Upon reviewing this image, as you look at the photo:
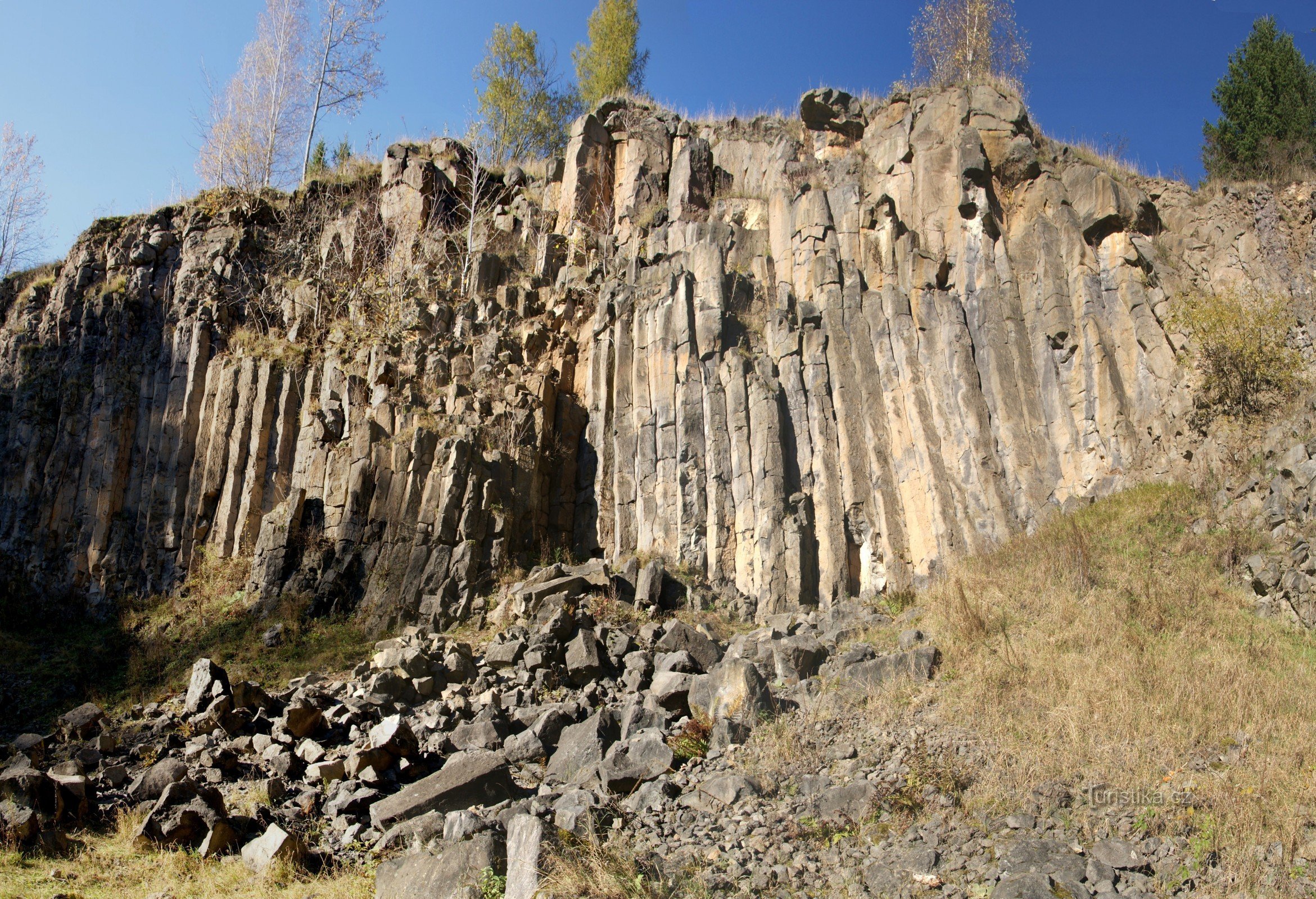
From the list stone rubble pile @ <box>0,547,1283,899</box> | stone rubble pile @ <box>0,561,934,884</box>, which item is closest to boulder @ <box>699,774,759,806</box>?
stone rubble pile @ <box>0,547,1283,899</box>

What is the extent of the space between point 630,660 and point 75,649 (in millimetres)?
12379

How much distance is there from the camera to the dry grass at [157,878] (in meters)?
7.54

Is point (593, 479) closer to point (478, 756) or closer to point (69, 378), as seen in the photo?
point (478, 756)

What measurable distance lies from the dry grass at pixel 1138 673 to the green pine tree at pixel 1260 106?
12384 mm

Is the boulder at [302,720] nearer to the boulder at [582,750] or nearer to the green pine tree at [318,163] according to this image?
the boulder at [582,750]

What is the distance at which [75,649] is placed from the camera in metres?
17.4

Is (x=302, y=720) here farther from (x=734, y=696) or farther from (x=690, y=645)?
(x=734, y=696)

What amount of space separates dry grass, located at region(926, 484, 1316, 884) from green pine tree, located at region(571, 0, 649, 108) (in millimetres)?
27845

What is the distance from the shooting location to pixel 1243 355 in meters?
14.4

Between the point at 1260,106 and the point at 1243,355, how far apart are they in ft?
40.0

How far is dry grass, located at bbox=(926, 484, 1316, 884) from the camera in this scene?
751 cm

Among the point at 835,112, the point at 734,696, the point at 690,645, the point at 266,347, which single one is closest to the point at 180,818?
the point at 734,696

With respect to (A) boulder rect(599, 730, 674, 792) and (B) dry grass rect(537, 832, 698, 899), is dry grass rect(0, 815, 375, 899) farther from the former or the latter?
(A) boulder rect(599, 730, 674, 792)

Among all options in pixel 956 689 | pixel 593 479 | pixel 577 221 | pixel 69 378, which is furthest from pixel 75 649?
pixel 956 689
